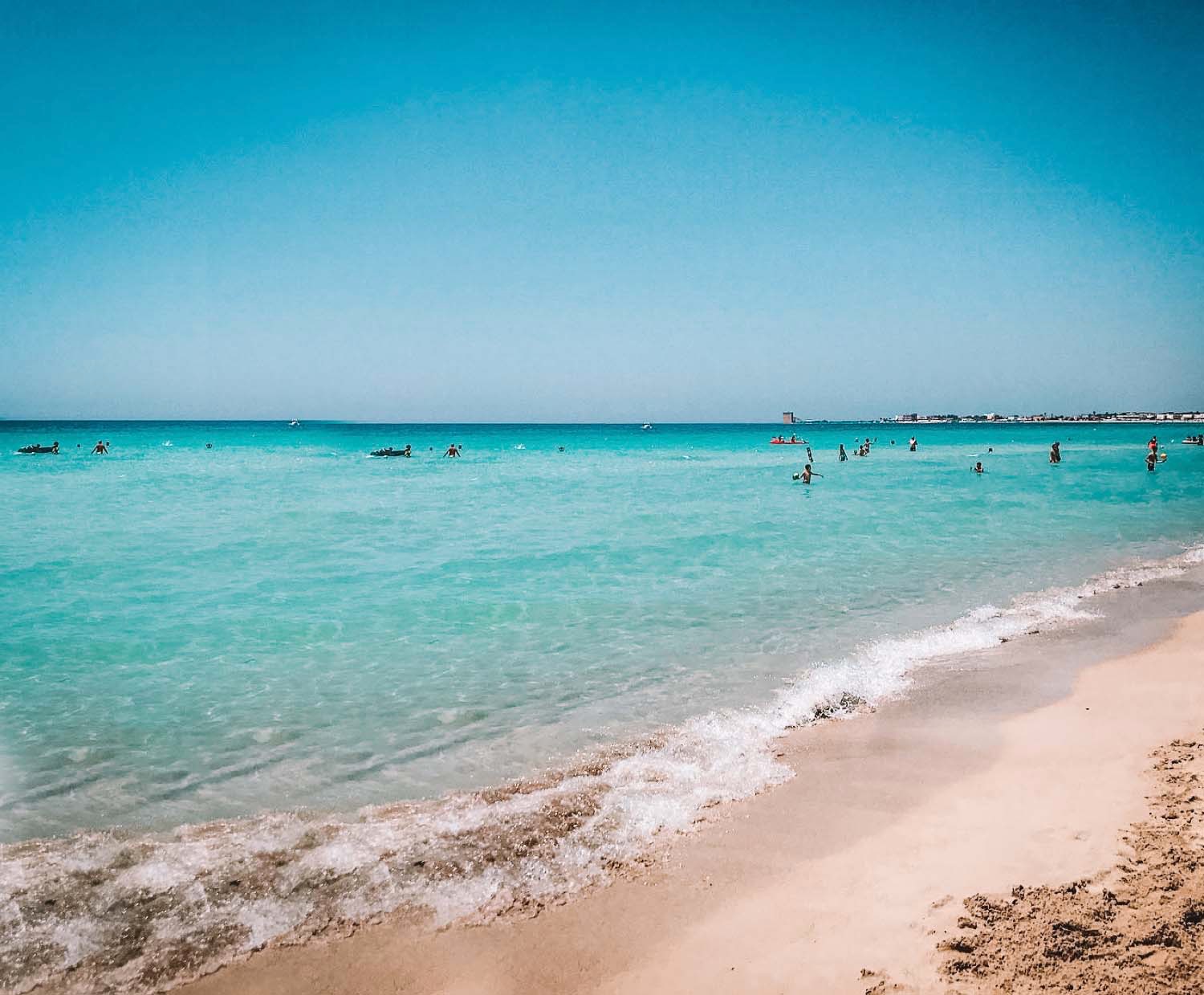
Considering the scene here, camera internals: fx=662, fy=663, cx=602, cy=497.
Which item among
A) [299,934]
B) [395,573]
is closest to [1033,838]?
[299,934]

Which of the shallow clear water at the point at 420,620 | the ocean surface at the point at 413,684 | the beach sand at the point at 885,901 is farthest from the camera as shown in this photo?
the shallow clear water at the point at 420,620

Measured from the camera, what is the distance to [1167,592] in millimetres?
12094

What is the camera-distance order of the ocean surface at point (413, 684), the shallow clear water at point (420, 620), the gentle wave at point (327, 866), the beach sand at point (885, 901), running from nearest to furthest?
the beach sand at point (885, 901)
the gentle wave at point (327, 866)
the ocean surface at point (413, 684)
the shallow clear water at point (420, 620)

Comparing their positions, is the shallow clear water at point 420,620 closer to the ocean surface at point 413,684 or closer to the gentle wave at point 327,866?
the ocean surface at point 413,684

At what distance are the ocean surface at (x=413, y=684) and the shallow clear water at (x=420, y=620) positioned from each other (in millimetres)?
58

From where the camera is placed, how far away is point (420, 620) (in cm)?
1100

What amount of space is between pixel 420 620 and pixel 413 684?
2901 mm

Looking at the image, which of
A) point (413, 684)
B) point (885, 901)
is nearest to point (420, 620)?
point (413, 684)

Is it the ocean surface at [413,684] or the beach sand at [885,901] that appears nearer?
the beach sand at [885,901]

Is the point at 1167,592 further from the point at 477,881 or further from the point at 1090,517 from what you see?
the point at 477,881

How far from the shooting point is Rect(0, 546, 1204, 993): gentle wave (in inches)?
153

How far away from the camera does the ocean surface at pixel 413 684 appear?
446cm

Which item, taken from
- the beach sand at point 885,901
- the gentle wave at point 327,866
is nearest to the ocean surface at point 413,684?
the gentle wave at point 327,866

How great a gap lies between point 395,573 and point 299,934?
11.1m
